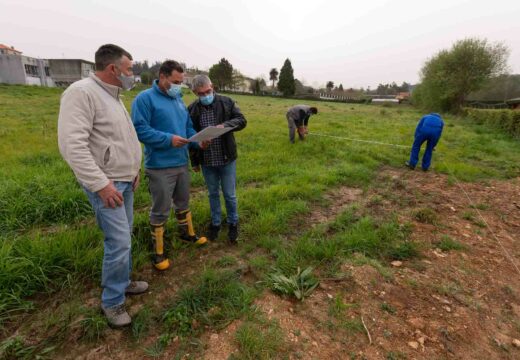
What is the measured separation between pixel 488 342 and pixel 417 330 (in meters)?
0.53

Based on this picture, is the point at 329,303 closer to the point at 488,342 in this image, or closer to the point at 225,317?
the point at 225,317

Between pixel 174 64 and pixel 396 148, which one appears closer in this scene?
pixel 174 64

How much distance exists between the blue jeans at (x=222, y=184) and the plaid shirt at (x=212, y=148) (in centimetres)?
12

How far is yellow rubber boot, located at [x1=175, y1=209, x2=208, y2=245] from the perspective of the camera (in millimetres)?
3262

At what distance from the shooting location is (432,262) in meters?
3.08

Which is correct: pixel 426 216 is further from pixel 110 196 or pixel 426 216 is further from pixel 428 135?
pixel 110 196

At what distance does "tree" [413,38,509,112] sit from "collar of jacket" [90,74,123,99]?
35744 millimetres

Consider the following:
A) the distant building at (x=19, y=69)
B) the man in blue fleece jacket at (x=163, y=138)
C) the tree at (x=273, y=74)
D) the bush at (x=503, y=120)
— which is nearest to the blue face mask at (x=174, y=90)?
the man in blue fleece jacket at (x=163, y=138)

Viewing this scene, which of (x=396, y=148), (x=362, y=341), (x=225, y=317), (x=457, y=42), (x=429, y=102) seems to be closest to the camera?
(x=362, y=341)

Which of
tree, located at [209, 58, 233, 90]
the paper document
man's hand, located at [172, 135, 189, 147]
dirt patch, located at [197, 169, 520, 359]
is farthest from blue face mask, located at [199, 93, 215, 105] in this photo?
tree, located at [209, 58, 233, 90]

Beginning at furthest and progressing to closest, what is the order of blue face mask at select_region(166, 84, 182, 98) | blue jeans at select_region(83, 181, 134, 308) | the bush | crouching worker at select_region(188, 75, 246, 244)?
the bush, crouching worker at select_region(188, 75, 246, 244), blue face mask at select_region(166, 84, 182, 98), blue jeans at select_region(83, 181, 134, 308)

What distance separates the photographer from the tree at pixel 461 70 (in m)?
26.9

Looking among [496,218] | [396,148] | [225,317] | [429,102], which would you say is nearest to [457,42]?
[429,102]

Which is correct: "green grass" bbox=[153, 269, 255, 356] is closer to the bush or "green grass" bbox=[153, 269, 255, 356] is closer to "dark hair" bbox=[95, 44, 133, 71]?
"dark hair" bbox=[95, 44, 133, 71]
